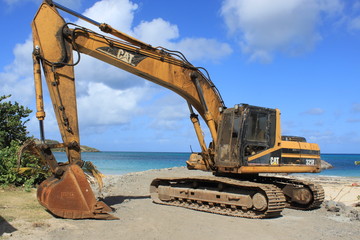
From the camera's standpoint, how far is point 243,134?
32.3ft

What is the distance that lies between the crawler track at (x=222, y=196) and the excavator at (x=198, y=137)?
0.02 meters

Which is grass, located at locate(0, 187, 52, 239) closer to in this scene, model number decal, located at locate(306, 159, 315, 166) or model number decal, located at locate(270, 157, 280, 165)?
model number decal, located at locate(270, 157, 280, 165)

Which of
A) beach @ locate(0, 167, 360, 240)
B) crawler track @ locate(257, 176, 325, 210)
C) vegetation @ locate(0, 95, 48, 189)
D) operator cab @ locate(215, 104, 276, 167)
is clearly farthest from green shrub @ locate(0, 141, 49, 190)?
crawler track @ locate(257, 176, 325, 210)

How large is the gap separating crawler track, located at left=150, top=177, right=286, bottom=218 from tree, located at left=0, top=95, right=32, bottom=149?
25.4 ft

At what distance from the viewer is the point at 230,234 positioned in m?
7.60

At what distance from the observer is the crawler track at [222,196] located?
938 centimetres

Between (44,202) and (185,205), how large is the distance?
4.12 m

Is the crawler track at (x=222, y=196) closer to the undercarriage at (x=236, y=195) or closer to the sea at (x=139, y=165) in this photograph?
the undercarriage at (x=236, y=195)

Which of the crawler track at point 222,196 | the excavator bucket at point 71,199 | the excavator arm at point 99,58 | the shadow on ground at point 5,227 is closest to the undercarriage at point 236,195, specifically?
the crawler track at point 222,196

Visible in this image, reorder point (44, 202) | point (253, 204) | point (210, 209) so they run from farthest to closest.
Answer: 1. point (210, 209)
2. point (253, 204)
3. point (44, 202)

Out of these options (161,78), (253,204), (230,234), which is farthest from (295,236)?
(161,78)

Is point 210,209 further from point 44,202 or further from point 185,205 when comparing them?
point 44,202

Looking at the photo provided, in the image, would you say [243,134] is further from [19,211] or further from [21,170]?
[21,170]

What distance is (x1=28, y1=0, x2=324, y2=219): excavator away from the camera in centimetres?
820
